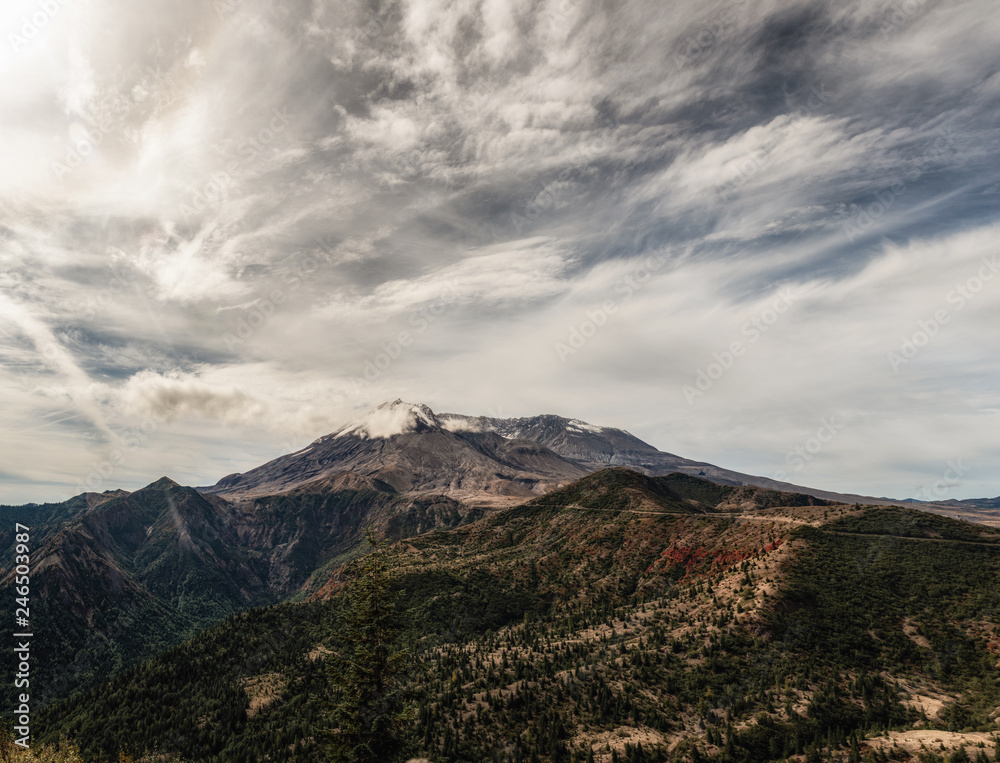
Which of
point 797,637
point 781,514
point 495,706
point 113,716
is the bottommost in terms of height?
point 113,716

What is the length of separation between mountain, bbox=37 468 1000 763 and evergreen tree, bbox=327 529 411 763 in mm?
2227

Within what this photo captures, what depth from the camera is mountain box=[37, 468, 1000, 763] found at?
5144 cm

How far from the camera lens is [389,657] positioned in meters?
35.1

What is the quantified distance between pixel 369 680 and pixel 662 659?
52.3m

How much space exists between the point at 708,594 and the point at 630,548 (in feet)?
153

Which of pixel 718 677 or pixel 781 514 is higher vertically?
pixel 781 514

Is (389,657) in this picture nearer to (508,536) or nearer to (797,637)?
(797,637)

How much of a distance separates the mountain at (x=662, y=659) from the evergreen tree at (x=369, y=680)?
2227mm

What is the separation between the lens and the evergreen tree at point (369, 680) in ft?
110

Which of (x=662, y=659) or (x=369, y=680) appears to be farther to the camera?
(x=662, y=659)

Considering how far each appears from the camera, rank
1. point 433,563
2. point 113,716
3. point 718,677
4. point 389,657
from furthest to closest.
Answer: point 433,563 < point 113,716 < point 718,677 < point 389,657

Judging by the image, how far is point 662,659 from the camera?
66.4 m

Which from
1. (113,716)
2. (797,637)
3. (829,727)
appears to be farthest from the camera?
(113,716)

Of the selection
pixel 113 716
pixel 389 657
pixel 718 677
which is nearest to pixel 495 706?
pixel 718 677
